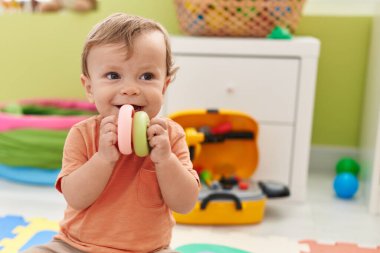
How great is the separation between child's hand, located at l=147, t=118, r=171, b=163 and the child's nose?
0.17 feet

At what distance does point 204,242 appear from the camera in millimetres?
1215

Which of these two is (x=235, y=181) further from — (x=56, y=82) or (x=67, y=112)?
(x=56, y=82)

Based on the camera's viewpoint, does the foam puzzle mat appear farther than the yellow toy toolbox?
No

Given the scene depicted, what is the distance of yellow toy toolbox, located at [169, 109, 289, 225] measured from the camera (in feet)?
4.37

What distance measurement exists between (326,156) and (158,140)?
1.39 m

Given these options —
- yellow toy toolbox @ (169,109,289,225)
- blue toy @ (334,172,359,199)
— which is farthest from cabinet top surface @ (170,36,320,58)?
blue toy @ (334,172,359,199)

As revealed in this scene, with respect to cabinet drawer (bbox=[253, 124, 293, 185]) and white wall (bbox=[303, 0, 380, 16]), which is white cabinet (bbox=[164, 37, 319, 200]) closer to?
cabinet drawer (bbox=[253, 124, 293, 185])

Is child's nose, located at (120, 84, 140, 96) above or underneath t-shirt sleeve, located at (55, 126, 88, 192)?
above

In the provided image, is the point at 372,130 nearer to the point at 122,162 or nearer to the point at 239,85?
the point at 239,85

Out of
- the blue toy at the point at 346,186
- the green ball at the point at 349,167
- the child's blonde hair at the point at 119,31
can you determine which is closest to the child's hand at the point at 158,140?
the child's blonde hair at the point at 119,31

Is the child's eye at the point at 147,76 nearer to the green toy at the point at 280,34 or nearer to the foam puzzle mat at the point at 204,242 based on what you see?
the foam puzzle mat at the point at 204,242

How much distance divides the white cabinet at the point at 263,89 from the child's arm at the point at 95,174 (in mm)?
785

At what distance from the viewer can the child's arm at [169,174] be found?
73 cm

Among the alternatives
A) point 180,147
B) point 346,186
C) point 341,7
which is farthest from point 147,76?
point 341,7
